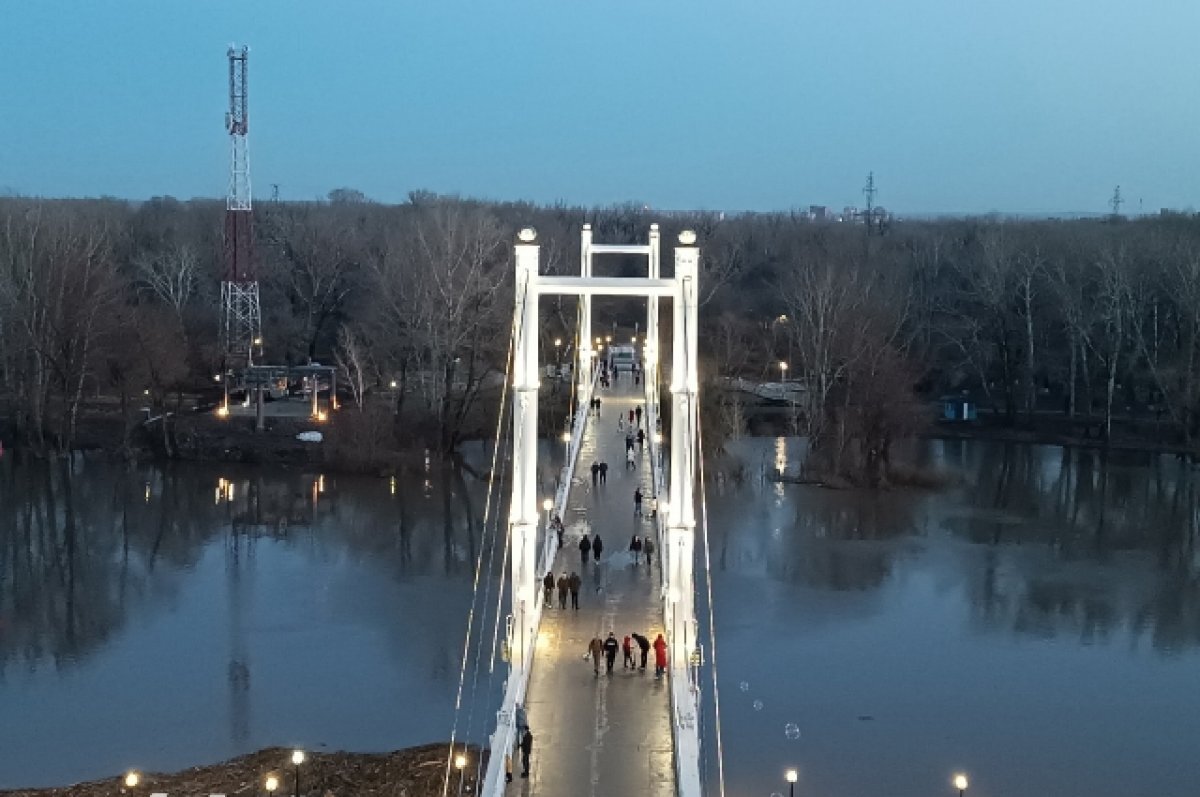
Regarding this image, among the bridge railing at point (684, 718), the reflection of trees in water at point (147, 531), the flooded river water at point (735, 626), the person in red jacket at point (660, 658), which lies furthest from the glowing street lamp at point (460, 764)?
the reflection of trees in water at point (147, 531)

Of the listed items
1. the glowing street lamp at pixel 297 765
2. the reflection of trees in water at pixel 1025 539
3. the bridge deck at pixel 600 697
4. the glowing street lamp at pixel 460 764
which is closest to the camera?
the bridge deck at pixel 600 697

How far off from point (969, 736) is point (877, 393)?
1344cm

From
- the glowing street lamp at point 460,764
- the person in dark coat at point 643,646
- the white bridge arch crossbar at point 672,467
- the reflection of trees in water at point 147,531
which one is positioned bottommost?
the glowing street lamp at point 460,764

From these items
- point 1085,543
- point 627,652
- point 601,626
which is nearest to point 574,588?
point 601,626

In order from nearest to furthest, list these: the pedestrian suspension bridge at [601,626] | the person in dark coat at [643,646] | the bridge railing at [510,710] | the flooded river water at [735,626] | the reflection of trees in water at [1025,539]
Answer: the bridge railing at [510,710] → the pedestrian suspension bridge at [601,626] → the person in dark coat at [643,646] → the flooded river water at [735,626] → the reflection of trees in water at [1025,539]

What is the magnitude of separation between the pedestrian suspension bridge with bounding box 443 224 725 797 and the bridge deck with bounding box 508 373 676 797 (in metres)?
0.01

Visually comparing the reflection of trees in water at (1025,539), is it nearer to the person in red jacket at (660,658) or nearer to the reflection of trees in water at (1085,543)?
the reflection of trees in water at (1085,543)

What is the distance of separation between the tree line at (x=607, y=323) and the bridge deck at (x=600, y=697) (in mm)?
13593

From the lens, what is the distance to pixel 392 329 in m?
30.0

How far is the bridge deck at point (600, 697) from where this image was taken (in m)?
8.18

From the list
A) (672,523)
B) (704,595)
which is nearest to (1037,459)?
(704,595)

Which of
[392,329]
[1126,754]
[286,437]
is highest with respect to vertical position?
[392,329]

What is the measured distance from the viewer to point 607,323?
41656mm

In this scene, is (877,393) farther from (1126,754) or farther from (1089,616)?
(1126,754)
